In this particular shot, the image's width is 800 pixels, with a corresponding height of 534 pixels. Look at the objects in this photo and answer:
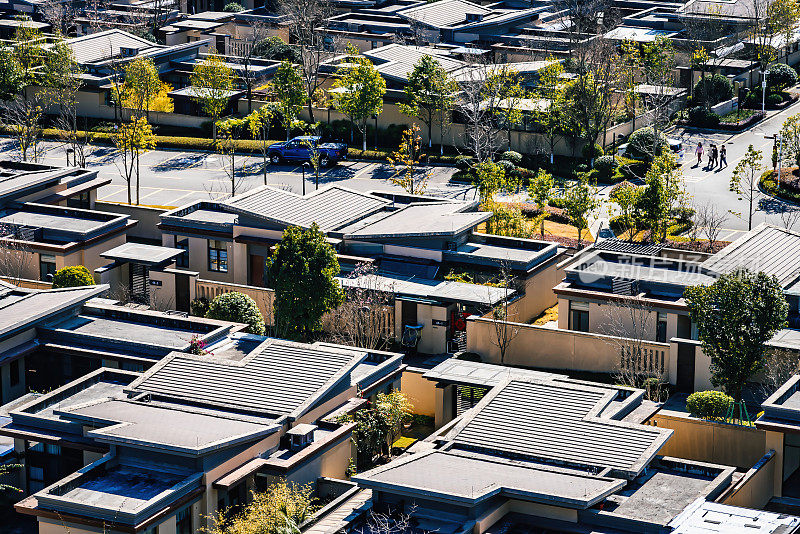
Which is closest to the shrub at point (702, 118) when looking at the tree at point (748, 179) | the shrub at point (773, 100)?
the shrub at point (773, 100)

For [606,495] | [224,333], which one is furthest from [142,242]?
[606,495]

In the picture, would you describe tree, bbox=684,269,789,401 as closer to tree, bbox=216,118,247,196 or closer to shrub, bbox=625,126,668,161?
shrub, bbox=625,126,668,161

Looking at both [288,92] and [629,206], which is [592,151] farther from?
[288,92]

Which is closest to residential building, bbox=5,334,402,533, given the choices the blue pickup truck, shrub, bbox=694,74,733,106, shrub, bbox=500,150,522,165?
shrub, bbox=500,150,522,165

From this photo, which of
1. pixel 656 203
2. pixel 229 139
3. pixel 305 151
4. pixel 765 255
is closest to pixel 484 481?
pixel 765 255

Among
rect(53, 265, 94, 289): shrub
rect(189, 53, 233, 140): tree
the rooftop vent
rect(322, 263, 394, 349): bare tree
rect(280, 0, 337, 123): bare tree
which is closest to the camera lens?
the rooftop vent

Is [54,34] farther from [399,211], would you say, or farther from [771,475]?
[771,475]
